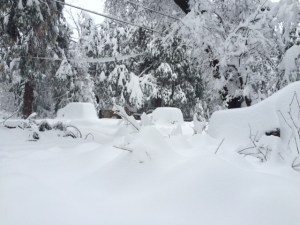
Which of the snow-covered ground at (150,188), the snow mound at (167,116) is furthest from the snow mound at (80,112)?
the snow-covered ground at (150,188)

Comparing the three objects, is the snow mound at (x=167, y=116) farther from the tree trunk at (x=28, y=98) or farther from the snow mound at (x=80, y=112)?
the tree trunk at (x=28, y=98)

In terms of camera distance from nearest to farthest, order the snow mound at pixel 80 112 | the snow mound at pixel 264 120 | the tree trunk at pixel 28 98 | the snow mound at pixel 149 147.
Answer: the snow mound at pixel 149 147 → the snow mound at pixel 264 120 → the snow mound at pixel 80 112 → the tree trunk at pixel 28 98

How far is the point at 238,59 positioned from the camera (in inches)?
324

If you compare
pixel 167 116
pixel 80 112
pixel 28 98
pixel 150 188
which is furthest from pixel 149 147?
pixel 28 98

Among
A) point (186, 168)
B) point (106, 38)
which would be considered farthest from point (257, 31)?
point (106, 38)

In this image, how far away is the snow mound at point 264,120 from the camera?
3.52 m

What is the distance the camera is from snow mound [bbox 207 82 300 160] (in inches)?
138

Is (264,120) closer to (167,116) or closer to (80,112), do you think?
(167,116)

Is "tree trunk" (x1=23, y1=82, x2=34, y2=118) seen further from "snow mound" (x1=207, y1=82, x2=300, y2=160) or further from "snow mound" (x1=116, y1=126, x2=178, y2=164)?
"snow mound" (x1=116, y1=126, x2=178, y2=164)

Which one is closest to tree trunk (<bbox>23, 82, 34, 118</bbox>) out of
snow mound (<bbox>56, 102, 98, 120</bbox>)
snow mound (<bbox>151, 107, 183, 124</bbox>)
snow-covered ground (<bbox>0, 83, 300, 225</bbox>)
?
snow mound (<bbox>56, 102, 98, 120</bbox>)

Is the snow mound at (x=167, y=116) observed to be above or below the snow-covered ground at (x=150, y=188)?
below

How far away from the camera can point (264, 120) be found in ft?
12.5

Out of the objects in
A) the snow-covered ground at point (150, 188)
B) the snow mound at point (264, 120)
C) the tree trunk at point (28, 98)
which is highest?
the snow mound at point (264, 120)

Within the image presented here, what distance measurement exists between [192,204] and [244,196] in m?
0.28
